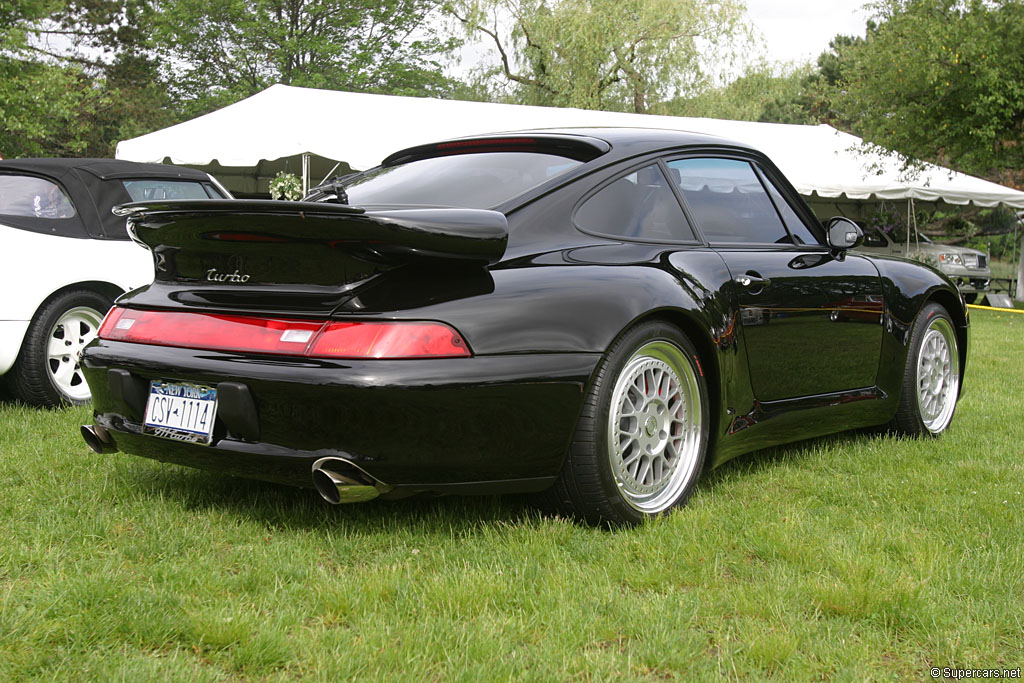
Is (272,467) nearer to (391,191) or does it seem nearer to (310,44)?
(391,191)

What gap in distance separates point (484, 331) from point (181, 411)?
38.6 inches

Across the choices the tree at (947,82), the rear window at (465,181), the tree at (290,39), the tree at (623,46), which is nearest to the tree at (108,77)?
the tree at (290,39)

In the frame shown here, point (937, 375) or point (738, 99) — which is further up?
point (738, 99)

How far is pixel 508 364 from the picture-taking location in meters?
→ 2.83

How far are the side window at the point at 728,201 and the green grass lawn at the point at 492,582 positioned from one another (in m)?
1.02

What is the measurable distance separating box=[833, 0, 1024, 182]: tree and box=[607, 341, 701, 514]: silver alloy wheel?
14264 mm

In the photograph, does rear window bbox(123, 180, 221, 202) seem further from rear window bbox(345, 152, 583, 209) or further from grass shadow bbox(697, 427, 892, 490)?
grass shadow bbox(697, 427, 892, 490)

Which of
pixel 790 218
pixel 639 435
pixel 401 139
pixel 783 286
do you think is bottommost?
→ pixel 639 435

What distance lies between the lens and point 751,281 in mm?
3729

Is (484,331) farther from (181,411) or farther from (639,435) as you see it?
(181,411)

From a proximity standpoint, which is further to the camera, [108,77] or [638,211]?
[108,77]

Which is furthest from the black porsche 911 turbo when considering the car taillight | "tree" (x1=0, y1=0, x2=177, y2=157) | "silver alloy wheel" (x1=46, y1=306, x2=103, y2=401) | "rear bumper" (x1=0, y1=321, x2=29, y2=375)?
"tree" (x1=0, y1=0, x2=177, y2=157)

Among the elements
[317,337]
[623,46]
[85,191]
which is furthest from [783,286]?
[623,46]

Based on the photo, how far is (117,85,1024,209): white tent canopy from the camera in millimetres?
13367
